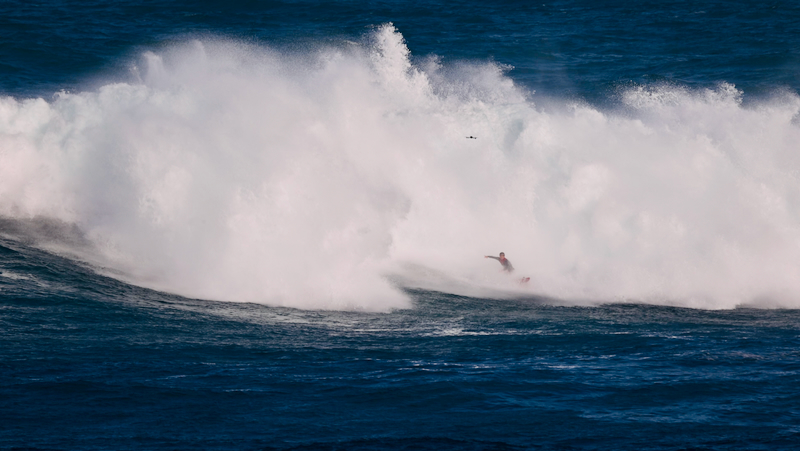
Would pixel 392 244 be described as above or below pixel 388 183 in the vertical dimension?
below

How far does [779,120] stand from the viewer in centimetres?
2606

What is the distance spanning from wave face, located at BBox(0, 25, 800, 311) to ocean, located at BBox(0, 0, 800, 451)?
0.32 ft

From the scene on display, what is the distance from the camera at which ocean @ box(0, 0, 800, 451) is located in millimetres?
13242

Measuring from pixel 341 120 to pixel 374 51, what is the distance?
3777 mm

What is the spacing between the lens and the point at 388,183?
2648cm

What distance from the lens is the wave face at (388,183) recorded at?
845 inches

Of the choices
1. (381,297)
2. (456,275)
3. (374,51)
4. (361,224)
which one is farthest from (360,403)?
(374,51)

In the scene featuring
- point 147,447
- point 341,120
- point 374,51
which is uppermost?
point 374,51

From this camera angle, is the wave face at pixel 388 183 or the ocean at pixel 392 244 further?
the wave face at pixel 388 183

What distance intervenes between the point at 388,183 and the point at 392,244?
246cm

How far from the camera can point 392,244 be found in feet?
82.4

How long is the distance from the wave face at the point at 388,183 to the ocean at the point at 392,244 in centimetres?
10

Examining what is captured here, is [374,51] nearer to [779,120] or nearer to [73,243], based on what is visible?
[73,243]

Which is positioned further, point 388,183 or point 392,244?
point 388,183
